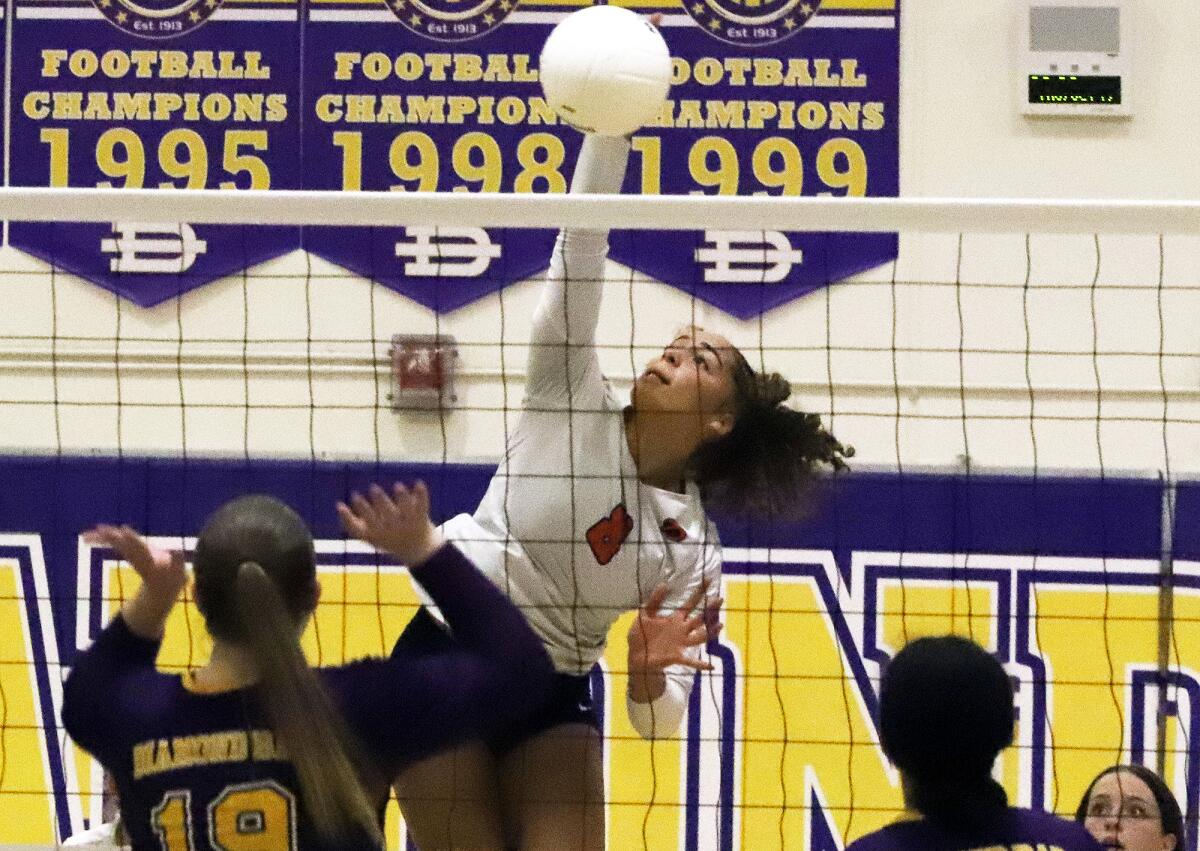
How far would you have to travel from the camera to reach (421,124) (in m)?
6.44

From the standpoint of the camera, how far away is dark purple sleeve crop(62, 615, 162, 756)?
8.64 ft

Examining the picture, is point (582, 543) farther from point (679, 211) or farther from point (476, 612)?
point (476, 612)

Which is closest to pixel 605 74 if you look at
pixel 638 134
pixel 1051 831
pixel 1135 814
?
pixel 1051 831

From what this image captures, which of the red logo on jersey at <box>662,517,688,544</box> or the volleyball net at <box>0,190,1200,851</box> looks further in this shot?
the volleyball net at <box>0,190,1200,851</box>

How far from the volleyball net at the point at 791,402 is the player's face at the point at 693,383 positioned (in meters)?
0.26

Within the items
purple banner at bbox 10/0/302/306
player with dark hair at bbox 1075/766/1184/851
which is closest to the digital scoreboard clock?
purple banner at bbox 10/0/302/306

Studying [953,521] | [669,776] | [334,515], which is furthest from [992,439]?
[334,515]

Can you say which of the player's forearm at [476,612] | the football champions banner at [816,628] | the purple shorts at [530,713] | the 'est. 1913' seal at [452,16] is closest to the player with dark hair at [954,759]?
the player's forearm at [476,612]

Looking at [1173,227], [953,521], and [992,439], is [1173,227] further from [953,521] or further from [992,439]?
[992,439]

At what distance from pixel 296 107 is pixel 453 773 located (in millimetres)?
3442

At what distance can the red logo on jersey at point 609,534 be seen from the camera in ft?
12.1

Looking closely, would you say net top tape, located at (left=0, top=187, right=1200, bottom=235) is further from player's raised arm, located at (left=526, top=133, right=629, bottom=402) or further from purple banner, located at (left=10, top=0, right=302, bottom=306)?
purple banner, located at (left=10, top=0, right=302, bottom=306)

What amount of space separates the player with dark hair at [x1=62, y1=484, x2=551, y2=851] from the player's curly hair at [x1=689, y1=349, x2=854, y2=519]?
122cm

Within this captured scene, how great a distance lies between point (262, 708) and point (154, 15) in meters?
4.49
